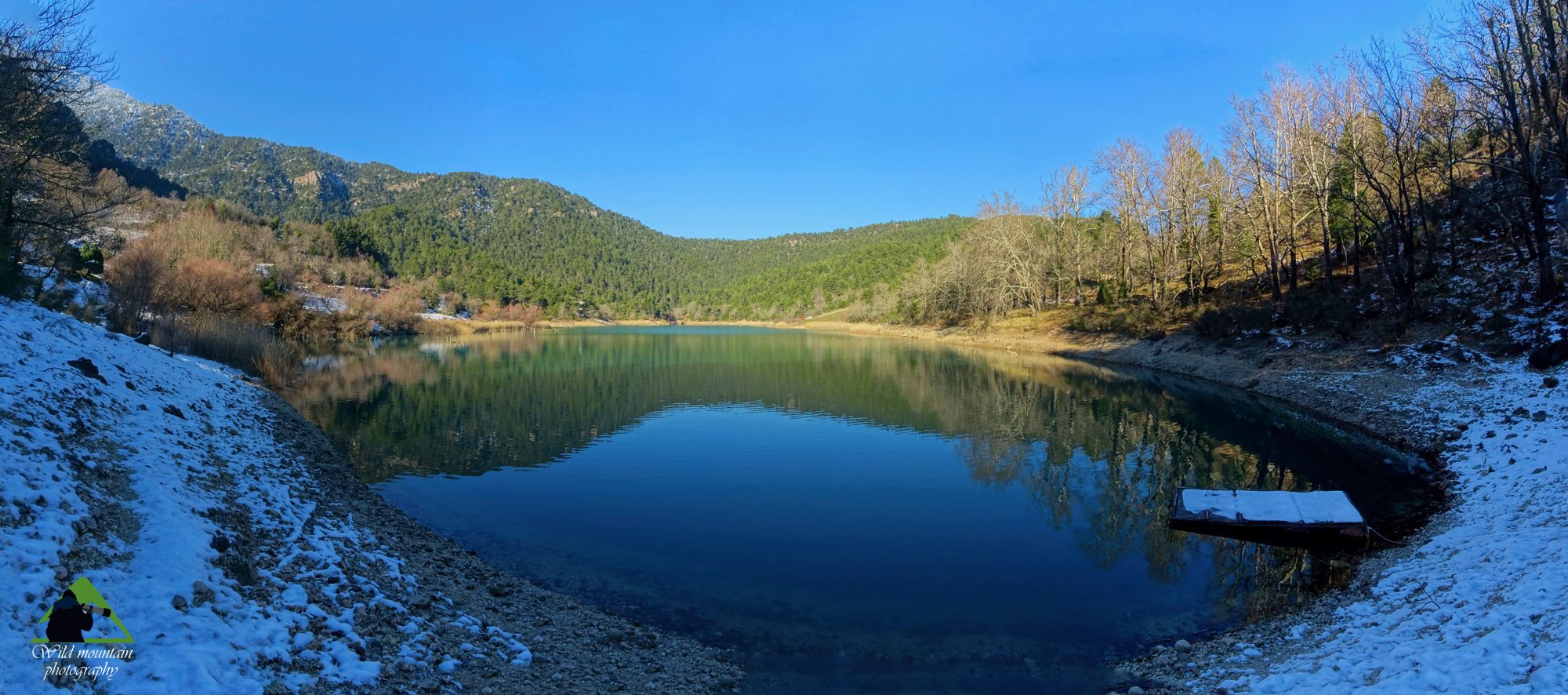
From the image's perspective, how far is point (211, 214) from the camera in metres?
90.8

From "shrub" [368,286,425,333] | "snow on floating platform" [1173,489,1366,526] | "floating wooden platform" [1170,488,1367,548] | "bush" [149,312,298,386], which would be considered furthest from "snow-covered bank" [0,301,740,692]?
"shrub" [368,286,425,333]

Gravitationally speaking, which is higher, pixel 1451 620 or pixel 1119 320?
pixel 1119 320

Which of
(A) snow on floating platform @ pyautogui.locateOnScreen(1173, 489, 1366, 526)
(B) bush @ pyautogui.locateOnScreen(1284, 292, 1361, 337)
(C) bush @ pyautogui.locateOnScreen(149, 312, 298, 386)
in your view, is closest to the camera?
(A) snow on floating platform @ pyautogui.locateOnScreen(1173, 489, 1366, 526)

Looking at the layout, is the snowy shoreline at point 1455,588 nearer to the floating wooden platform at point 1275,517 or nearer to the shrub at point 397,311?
the floating wooden platform at point 1275,517

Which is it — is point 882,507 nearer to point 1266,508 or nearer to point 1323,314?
point 1266,508

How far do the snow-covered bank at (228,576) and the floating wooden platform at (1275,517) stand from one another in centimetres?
939

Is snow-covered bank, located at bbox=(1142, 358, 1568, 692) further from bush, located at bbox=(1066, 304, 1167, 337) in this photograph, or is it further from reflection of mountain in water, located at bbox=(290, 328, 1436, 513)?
bush, located at bbox=(1066, 304, 1167, 337)

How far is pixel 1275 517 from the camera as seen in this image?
1167cm

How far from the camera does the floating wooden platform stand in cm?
1127

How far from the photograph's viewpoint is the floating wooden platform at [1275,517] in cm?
1127

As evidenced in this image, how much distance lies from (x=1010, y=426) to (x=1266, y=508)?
12.0m

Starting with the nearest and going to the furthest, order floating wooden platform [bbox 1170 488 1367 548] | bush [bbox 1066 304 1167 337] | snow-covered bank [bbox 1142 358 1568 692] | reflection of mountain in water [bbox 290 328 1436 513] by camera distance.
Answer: snow-covered bank [bbox 1142 358 1568 692]
floating wooden platform [bbox 1170 488 1367 548]
reflection of mountain in water [bbox 290 328 1436 513]
bush [bbox 1066 304 1167 337]

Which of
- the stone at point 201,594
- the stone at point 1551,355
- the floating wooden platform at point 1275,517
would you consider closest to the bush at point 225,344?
the stone at point 201,594

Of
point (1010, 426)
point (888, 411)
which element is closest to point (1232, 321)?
point (1010, 426)
